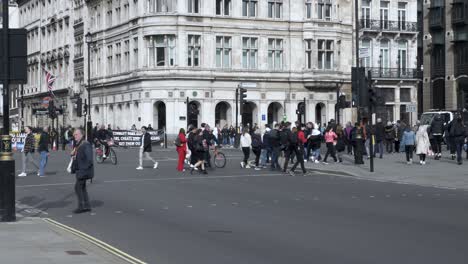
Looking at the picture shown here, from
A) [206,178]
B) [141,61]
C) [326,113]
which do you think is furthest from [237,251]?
[326,113]

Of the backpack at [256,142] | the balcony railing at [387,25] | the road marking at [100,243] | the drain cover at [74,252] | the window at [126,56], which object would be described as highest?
the balcony railing at [387,25]

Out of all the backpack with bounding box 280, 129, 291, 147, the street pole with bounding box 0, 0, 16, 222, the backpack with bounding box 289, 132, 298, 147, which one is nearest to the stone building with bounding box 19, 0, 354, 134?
the backpack with bounding box 280, 129, 291, 147

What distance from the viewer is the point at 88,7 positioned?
79188 mm

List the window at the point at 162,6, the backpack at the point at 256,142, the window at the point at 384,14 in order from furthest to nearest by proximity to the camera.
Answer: the window at the point at 384,14 < the window at the point at 162,6 < the backpack at the point at 256,142

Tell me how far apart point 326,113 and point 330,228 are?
57905 mm

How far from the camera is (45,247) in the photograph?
1157cm

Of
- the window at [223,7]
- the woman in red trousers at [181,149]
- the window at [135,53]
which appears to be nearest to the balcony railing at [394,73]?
the window at [223,7]

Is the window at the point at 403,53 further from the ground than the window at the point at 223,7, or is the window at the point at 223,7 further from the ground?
the window at the point at 223,7

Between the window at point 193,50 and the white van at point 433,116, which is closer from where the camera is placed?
the white van at point 433,116

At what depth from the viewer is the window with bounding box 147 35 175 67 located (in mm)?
64750

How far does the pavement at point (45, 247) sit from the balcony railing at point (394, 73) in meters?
61.4

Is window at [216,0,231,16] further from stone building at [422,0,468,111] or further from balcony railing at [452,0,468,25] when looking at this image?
balcony railing at [452,0,468,25]

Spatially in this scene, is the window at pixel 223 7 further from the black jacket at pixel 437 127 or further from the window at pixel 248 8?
the black jacket at pixel 437 127

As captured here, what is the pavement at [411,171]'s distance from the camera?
80.8 feet
